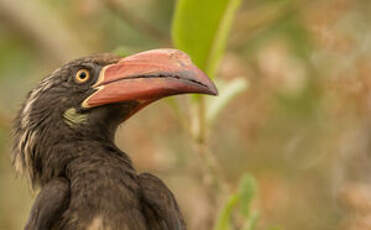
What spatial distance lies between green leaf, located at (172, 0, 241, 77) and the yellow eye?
402 mm

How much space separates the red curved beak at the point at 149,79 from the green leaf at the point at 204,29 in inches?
14.4

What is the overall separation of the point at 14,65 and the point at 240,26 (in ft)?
6.93

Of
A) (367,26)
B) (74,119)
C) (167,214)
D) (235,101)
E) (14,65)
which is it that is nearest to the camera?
(167,214)

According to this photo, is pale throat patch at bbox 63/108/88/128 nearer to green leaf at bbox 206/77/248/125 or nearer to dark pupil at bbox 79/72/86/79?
dark pupil at bbox 79/72/86/79

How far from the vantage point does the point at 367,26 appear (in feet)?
19.0

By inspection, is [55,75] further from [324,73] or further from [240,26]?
[324,73]

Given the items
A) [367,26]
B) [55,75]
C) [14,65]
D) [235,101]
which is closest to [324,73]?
[367,26]

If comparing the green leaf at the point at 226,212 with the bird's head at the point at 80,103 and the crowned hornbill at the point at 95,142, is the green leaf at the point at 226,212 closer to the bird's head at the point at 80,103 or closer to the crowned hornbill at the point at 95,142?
the crowned hornbill at the point at 95,142

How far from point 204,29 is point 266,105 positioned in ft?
6.26

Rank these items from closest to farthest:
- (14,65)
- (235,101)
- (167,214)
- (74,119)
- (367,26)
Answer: (167,214) < (74,119) < (235,101) < (367,26) < (14,65)

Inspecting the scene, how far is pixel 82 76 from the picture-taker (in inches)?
129

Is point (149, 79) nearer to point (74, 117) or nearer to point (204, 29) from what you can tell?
point (74, 117)

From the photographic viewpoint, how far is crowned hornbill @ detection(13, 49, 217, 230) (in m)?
2.93

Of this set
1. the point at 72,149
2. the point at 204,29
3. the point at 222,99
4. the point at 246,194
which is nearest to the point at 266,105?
the point at 222,99
